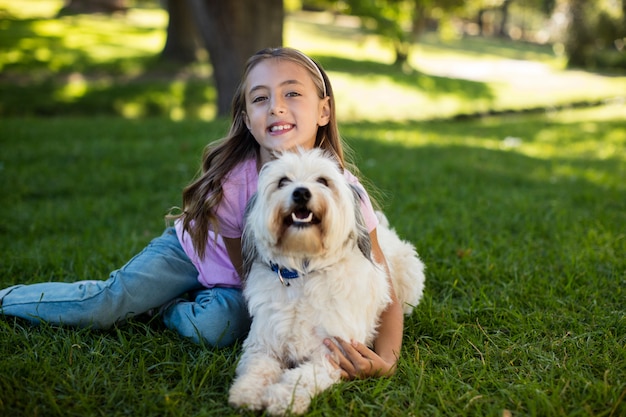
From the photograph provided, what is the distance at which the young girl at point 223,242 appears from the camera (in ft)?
9.91

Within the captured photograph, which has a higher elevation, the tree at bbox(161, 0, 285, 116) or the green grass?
the tree at bbox(161, 0, 285, 116)

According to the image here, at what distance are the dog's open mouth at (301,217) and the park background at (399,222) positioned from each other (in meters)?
0.76

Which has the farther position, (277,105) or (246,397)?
(277,105)

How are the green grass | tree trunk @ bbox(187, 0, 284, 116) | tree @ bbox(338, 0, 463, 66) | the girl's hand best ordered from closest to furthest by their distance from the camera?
the green grass, the girl's hand, tree trunk @ bbox(187, 0, 284, 116), tree @ bbox(338, 0, 463, 66)

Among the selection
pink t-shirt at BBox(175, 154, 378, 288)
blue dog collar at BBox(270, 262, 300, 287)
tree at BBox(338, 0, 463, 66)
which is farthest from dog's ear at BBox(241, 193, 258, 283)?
tree at BBox(338, 0, 463, 66)

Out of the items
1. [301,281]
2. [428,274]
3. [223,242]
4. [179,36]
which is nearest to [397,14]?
[179,36]

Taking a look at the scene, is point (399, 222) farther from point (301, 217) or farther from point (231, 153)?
point (301, 217)

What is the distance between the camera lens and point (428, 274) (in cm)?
399

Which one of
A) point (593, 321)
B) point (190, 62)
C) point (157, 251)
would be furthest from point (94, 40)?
point (593, 321)

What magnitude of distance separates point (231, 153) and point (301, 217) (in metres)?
0.97

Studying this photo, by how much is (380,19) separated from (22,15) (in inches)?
675

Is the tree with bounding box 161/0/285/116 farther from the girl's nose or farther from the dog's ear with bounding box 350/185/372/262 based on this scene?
the dog's ear with bounding box 350/185/372/262

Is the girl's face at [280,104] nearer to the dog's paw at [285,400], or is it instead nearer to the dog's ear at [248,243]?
the dog's ear at [248,243]

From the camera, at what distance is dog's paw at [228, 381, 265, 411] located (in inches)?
93.7
